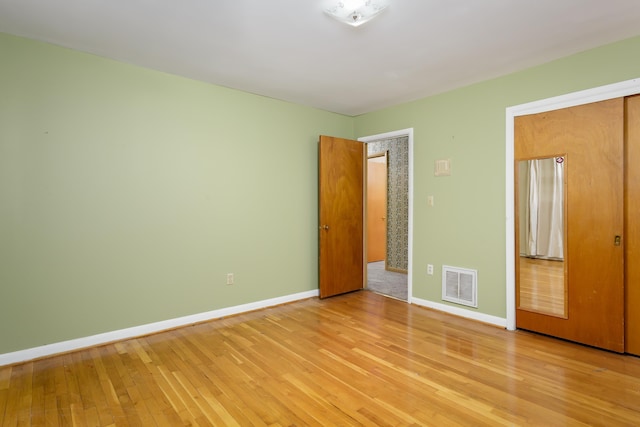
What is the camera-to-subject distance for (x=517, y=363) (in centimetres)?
258

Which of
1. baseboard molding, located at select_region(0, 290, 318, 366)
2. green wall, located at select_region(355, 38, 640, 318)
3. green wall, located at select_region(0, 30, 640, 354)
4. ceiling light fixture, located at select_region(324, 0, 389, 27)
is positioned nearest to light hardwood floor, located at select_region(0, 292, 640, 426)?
baseboard molding, located at select_region(0, 290, 318, 366)

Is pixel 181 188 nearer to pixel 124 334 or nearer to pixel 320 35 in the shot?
pixel 124 334

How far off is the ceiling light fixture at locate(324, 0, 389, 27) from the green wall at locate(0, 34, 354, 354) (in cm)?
185

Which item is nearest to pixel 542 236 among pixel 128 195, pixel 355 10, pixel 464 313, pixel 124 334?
pixel 464 313

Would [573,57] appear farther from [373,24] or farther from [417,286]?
[417,286]

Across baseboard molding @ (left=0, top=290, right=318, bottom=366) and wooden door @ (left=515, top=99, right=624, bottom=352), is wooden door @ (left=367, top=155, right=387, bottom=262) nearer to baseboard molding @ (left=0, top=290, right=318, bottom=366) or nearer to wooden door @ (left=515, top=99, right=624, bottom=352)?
baseboard molding @ (left=0, top=290, right=318, bottom=366)

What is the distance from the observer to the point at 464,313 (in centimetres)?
364

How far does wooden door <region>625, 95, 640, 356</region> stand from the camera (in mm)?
2643

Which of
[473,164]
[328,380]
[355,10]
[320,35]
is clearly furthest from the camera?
[473,164]

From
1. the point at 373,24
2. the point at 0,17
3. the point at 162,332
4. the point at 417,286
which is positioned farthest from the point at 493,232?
the point at 0,17

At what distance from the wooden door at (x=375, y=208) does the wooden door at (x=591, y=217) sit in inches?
164

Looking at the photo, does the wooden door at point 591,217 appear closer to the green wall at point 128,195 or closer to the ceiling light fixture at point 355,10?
the ceiling light fixture at point 355,10

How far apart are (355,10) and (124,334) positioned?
3.28 m

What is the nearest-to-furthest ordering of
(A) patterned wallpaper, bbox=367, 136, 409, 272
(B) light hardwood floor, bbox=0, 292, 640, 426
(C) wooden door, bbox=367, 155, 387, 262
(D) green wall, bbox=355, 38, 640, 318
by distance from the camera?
(B) light hardwood floor, bbox=0, 292, 640, 426 < (D) green wall, bbox=355, 38, 640, 318 < (A) patterned wallpaper, bbox=367, 136, 409, 272 < (C) wooden door, bbox=367, 155, 387, 262
